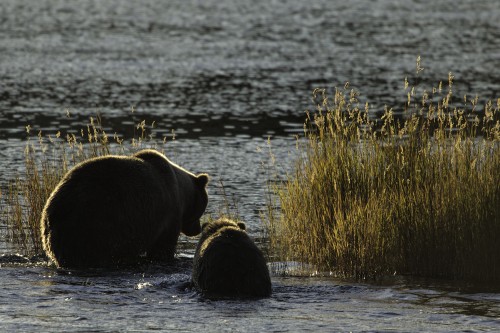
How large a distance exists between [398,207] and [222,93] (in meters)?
17.6

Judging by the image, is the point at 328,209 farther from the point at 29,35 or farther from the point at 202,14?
the point at 202,14

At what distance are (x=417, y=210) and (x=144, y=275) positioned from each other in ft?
10.1

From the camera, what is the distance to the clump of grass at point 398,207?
40.4ft

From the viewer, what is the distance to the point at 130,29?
4456 centimetres

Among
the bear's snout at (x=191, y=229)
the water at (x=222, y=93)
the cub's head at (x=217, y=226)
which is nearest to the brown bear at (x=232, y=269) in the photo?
the water at (x=222, y=93)

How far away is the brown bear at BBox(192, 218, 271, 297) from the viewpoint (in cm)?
1049

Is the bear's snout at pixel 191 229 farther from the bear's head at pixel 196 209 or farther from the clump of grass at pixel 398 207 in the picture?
the clump of grass at pixel 398 207

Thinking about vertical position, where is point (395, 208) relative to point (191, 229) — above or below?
above

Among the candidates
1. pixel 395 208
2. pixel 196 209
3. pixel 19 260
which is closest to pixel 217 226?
pixel 395 208

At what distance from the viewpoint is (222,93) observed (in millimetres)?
30047

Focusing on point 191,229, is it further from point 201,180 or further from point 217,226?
point 217,226

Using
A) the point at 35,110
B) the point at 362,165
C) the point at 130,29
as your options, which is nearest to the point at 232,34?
the point at 130,29

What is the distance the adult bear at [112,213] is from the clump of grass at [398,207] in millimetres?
1505

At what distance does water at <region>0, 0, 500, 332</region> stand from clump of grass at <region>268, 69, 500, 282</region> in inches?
21.5
